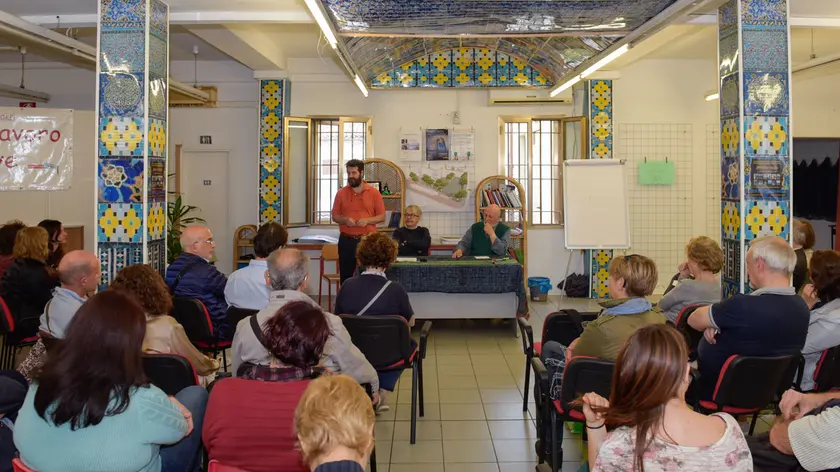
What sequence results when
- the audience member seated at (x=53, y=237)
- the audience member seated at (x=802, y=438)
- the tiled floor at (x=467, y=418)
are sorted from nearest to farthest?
the audience member seated at (x=802, y=438)
the tiled floor at (x=467, y=418)
the audience member seated at (x=53, y=237)

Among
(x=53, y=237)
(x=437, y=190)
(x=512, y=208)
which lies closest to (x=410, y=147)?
(x=437, y=190)

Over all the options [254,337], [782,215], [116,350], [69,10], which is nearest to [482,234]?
[782,215]

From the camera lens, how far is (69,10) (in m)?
6.21

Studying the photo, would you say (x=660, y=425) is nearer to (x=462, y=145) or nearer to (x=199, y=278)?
(x=199, y=278)

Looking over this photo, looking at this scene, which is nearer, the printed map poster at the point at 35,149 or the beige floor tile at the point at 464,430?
the beige floor tile at the point at 464,430

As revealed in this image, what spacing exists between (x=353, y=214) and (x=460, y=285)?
1.59 metres

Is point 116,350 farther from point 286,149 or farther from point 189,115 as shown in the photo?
point 189,115

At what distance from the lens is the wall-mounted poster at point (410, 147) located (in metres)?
9.97

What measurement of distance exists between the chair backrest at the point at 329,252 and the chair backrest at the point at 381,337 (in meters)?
5.07

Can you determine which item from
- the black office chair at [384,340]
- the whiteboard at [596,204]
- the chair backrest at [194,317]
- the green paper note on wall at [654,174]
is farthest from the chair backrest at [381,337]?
the green paper note on wall at [654,174]

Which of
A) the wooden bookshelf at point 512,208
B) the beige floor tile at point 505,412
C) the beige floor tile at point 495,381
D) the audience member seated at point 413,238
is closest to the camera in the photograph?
the beige floor tile at point 505,412

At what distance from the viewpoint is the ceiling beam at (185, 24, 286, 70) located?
751 centimetres

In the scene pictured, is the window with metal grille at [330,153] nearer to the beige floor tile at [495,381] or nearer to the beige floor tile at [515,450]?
the beige floor tile at [495,381]

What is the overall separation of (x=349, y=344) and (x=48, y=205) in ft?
22.3
